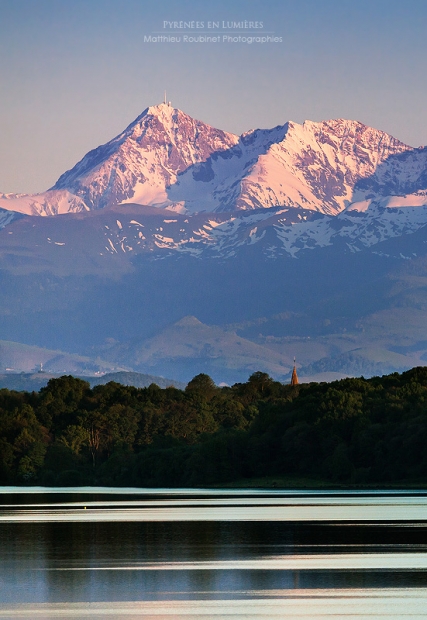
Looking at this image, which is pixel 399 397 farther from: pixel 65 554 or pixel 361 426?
pixel 65 554

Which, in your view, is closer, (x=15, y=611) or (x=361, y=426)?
(x=15, y=611)

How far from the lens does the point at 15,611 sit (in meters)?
56.5

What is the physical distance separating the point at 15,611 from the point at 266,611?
9807 mm

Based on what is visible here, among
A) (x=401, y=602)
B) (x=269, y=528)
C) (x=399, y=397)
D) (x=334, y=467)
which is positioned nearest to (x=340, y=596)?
(x=401, y=602)

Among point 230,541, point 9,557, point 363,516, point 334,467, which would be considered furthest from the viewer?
point 334,467

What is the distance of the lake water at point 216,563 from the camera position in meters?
57.4

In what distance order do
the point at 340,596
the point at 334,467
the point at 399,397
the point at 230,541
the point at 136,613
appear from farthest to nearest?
the point at 399,397 → the point at 334,467 → the point at 230,541 → the point at 340,596 → the point at 136,613

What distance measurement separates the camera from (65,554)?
256 ft

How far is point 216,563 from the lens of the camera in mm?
72688

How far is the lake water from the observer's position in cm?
5738

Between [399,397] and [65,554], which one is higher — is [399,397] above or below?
above

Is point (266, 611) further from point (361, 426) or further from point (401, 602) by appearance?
point (361, 426)

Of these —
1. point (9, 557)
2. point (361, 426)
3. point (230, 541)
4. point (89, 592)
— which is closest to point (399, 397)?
point (361, 426)

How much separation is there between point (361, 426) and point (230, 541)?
96046mm
